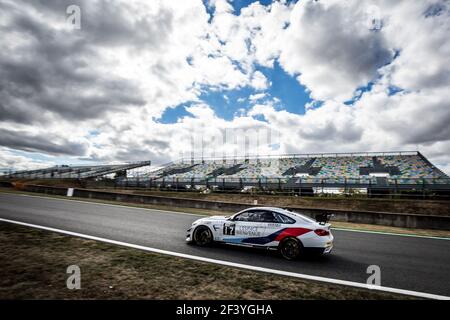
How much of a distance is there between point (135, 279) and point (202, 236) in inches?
126

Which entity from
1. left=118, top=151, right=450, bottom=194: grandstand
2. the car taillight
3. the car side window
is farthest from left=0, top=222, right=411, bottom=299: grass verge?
left=118, top=151, right=450, bottom=194: grandstand

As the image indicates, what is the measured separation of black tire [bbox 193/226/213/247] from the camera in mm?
7207

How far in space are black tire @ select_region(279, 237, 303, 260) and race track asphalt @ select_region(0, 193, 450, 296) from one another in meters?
0.24

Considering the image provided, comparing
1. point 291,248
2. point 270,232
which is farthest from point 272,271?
point 270,232

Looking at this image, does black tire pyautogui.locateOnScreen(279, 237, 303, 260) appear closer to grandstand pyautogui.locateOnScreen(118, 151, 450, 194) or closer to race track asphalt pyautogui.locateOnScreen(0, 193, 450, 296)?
race track asphalt pyautogui.locateOnScreen(0, 193, 450, 296)

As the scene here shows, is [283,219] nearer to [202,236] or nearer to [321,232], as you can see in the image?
[321,232]

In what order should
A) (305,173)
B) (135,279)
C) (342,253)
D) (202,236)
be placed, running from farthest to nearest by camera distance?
(305,173) → (202,236) → (342,253) → (135,279)

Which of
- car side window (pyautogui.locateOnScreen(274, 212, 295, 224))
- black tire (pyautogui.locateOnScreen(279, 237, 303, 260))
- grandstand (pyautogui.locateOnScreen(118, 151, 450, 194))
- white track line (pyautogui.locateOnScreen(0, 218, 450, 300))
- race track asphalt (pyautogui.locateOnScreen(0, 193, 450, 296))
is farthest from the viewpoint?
grandstand (pyautogui.locateOnScreen(118, 151, 450, 194))

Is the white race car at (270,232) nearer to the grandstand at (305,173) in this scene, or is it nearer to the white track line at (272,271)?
the white track line at (272,271)

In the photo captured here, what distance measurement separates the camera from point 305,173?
37594 millimetres
